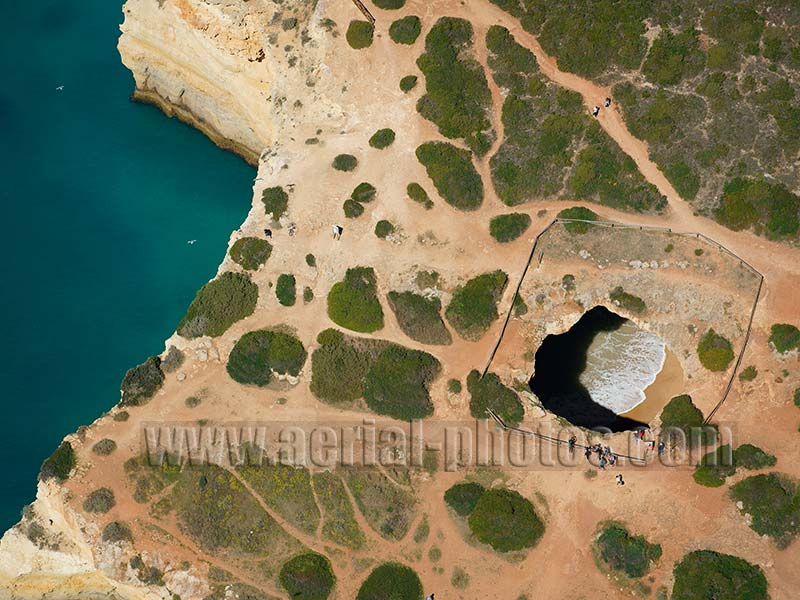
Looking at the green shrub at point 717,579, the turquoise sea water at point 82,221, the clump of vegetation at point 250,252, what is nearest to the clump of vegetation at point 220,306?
the clump of vegetation at point 250,252

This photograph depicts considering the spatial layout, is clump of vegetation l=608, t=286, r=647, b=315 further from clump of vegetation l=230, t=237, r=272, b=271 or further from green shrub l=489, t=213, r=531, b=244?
clump of vegetation l=230, t=237, r=272, b=271

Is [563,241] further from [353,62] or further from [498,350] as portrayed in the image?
[353,62]

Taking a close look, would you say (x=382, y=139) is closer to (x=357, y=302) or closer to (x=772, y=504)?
(x=357, y=302)

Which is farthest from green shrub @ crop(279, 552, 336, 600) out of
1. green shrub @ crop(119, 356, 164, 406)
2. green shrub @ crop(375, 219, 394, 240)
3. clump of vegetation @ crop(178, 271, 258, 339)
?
green shrub @ crop(375, 219, 394, 240)

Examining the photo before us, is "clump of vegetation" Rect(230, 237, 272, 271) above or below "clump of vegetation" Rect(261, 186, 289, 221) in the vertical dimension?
below

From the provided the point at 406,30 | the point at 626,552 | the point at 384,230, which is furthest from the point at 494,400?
the point at 406,30

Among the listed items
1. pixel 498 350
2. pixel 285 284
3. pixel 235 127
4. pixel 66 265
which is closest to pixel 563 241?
pixel 498 350
